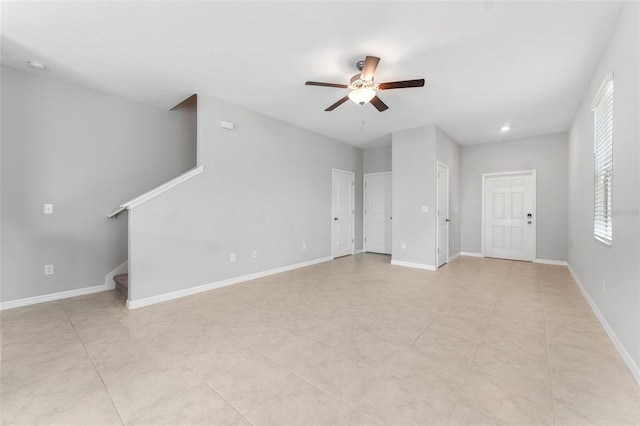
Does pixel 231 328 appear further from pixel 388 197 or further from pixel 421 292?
pixel 388 197

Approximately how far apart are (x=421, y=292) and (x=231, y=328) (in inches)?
96.1

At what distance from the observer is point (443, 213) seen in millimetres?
5449

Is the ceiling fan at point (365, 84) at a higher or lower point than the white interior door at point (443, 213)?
higher

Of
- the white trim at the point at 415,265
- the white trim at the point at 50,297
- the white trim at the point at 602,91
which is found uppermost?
the white trim at the point at 602,91

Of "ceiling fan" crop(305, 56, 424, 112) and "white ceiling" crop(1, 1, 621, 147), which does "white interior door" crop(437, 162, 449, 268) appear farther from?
"ceiling fan" crop(305, 56, 424, 112)

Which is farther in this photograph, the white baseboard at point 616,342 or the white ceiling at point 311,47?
the white ceiling at point 311,47

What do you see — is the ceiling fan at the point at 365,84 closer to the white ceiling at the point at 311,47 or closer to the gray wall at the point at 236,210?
the white ceiling at the point at 311,47

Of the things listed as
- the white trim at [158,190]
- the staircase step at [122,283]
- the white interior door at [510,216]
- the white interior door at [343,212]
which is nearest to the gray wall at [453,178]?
the white interior door at [510,216]

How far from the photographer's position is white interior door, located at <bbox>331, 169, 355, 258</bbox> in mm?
6094

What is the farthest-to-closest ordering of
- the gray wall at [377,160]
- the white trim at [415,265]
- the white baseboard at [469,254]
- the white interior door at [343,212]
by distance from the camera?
the gray wall at [377,160], the white baseboard at [469,254], the white interior door at [343,212], the white trim at [415,265]

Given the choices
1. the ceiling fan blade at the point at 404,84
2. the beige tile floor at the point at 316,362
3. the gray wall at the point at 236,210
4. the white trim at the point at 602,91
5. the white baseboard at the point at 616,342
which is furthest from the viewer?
the gray wall at the point at 236,210

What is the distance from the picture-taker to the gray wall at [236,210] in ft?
11.0

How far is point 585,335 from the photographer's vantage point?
95.0 inches

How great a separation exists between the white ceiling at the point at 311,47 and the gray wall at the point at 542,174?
1.90 metres
